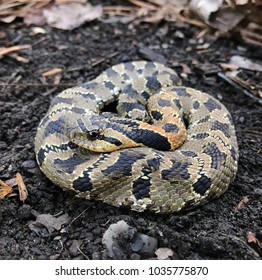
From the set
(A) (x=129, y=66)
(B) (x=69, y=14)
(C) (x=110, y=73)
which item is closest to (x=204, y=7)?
(A) (x=129, y=66)

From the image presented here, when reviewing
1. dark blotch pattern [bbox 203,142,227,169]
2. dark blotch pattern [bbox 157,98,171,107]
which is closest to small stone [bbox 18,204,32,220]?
dark blotch pattern [bbox 203,142,227,169]

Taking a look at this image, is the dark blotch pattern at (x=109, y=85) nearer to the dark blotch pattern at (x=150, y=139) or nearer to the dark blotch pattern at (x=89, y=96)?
the dark blotch pattern at (x=89, y=96)

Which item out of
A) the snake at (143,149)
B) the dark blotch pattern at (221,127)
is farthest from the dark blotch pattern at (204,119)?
the dark blotch pattern at (221,127)

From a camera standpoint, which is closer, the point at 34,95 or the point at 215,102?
the point at 215,102

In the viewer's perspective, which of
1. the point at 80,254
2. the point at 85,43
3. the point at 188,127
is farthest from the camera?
the point at 85,43

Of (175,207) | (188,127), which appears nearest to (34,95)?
(188,127)
